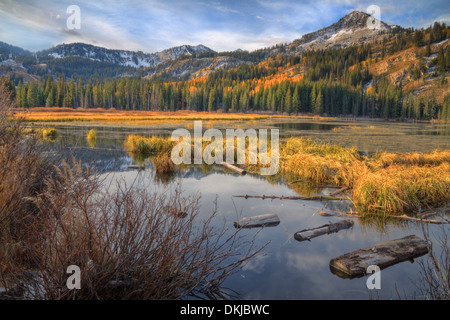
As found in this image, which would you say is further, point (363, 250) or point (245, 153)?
point (245, 153)

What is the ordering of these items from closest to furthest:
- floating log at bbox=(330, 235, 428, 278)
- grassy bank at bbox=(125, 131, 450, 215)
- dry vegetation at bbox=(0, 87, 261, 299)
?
dry vegetation at bbox=(0, 87, 261, 299) < floating log at bbox=(330, 235, 428, 278) < grassy bank at bbox=(125, 131, 450, 215)

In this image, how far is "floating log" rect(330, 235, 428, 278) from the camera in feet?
19.2

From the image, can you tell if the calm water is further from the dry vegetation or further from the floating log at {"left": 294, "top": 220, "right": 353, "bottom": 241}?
the dry vegetation

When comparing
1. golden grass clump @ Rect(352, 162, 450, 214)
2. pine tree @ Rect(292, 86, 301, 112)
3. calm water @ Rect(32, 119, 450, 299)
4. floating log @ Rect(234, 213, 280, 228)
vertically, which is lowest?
calm water @ Rect(32, 119, 450, 299)

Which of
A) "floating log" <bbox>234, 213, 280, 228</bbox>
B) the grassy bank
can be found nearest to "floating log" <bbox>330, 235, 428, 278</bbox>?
the grassy bank

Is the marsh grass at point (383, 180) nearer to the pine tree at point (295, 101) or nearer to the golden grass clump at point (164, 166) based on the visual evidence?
the golden grass clump at point (164, 166)

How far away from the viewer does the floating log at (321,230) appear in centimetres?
753

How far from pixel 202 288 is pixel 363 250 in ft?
12.2

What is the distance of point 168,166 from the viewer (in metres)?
15.0

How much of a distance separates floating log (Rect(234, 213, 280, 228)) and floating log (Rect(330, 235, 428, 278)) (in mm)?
2312

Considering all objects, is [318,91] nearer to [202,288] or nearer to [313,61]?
[313,61]

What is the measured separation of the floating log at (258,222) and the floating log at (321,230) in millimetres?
885
